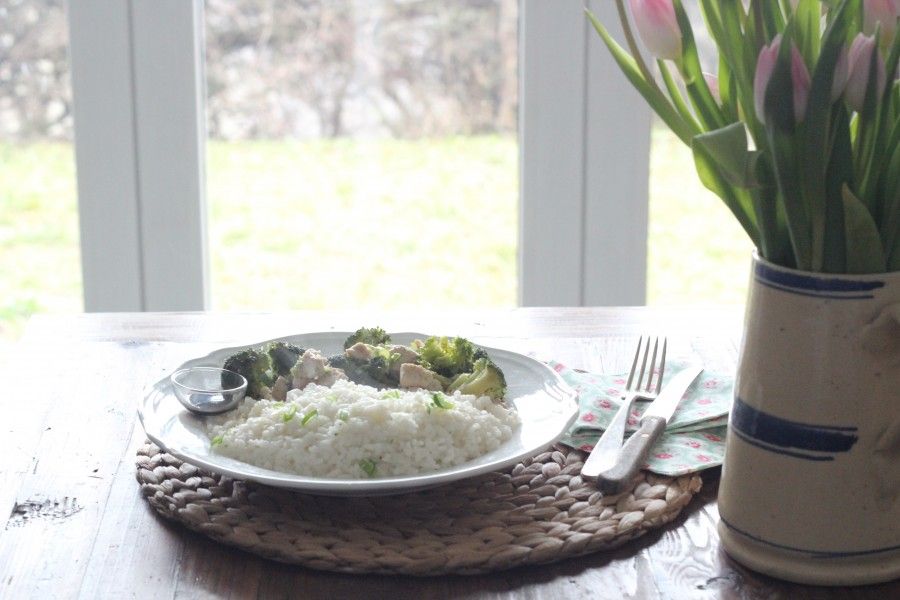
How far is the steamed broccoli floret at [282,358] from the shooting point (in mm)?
1181

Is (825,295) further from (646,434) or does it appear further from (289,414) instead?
(289,414)

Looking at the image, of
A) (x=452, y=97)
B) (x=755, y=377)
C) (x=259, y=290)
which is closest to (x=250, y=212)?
(x=259, y=290)

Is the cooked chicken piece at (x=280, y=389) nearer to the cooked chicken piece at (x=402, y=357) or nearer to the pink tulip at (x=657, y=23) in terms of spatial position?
the cooked chicken piece at (x=402, y=357)

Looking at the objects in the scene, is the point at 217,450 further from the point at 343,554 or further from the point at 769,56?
the point at 769,56

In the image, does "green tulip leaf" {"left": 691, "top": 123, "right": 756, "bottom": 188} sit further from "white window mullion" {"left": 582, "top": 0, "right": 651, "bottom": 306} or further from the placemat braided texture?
"white window mullion" {"left": 582, "top": 0, "right": 651, "bottom": 306}

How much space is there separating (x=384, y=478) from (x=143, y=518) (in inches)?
9.0

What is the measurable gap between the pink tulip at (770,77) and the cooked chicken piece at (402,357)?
19.6 inches

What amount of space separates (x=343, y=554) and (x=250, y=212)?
2023 millimetres

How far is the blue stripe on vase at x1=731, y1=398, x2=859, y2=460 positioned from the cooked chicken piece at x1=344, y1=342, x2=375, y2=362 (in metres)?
0.41

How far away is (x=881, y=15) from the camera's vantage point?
805 mm

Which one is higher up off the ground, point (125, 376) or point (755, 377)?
point (755, 377)

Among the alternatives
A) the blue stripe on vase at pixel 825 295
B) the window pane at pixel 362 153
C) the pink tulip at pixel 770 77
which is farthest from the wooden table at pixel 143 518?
the window pane at pixel 362 153

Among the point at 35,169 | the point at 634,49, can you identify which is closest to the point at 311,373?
the point at 634,49

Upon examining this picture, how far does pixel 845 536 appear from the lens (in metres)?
0.89
